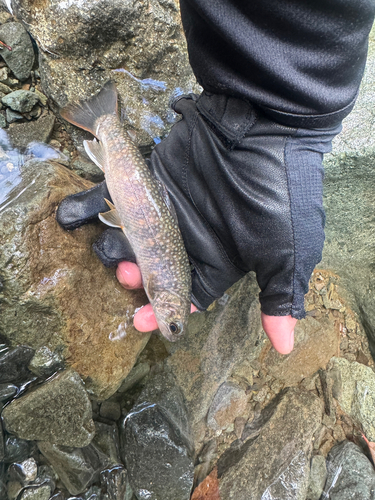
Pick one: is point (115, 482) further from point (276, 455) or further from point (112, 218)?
point (112, 218)

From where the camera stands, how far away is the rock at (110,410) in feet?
10.0

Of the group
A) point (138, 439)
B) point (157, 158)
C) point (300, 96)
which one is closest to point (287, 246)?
point (300, 96)

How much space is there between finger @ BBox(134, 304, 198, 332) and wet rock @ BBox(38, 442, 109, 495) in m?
1.09

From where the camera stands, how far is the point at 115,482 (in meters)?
2.94

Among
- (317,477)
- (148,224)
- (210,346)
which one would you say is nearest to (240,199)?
(148,224)

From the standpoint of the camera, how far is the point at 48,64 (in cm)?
288

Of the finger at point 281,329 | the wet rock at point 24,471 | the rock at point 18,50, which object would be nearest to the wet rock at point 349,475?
the finger at point 281,329

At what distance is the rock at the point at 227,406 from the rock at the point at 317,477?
2.74 ft

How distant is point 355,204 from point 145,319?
7.40 ft

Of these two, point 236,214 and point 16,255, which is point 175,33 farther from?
point 16,255

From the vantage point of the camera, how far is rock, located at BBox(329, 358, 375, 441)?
3.61m

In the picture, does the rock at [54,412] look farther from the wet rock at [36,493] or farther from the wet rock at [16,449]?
the wet rock at [36,493]

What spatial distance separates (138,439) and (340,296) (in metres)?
2.70

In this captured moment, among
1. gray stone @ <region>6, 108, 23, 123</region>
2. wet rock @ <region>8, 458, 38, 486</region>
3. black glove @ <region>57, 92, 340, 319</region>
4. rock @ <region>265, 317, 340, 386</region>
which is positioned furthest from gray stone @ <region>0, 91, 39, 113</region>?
rock @ <region>265, 317, 340, 386</region>
